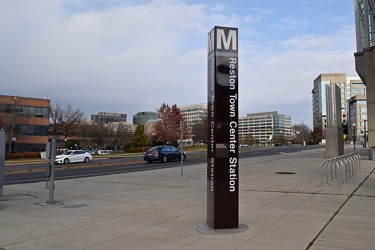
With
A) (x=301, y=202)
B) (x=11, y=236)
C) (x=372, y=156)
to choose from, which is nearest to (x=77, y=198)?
(x=11, y=236)

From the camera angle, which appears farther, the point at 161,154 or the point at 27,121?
the point at 27,121

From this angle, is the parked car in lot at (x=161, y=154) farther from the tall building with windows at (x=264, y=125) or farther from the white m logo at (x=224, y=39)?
the tall building with windows at (x=264, y=125)

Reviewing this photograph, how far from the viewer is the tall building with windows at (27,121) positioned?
2344 inches

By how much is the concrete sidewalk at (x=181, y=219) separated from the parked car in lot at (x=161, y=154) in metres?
17.9

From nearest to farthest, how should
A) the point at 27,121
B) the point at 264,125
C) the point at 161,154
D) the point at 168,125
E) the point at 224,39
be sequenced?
the point at 224,39 < the point at 161,154 < the point at 27,121 < the point at 168,125 < the point at 264,125

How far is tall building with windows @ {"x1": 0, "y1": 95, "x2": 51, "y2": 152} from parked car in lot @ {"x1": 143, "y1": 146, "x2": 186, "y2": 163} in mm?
35903

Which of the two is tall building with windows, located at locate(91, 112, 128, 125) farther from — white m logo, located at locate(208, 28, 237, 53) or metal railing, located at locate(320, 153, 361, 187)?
white m logo, located at locate(208, 28, 237, 53)

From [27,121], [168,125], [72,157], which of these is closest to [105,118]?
[27,121]

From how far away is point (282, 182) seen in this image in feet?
44.3

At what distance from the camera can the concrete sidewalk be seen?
5.69m

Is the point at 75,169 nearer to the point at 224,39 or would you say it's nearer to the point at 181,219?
the point at 181,219

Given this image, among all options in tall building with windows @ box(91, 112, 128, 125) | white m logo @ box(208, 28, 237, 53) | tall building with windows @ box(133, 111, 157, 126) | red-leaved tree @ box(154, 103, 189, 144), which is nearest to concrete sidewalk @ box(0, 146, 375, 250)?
white m logo @ box(208, 28, 237, 53)

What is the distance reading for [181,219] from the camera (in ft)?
24.7

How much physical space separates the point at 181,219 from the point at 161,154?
2313 centimetres
